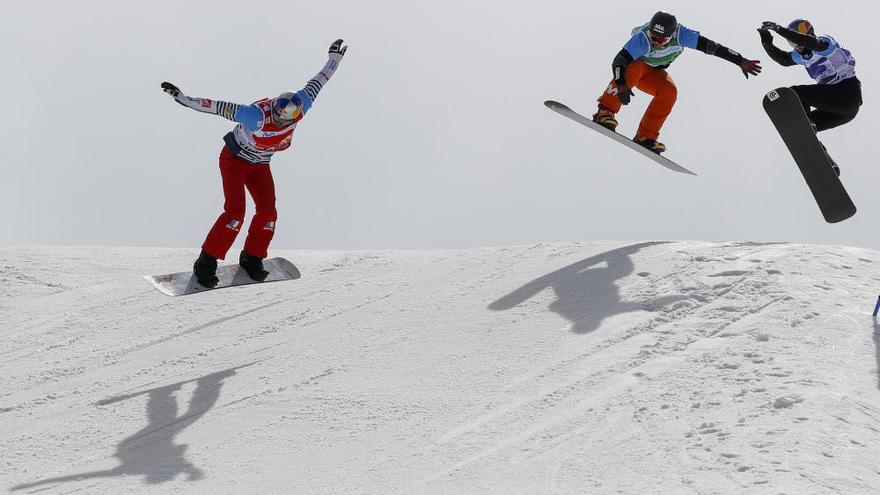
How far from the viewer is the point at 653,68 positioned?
33.3ft

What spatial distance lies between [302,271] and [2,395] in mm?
3913

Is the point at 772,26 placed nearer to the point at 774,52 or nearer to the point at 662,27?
the point at 774,52

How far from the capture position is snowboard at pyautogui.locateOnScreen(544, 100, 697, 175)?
10055mm

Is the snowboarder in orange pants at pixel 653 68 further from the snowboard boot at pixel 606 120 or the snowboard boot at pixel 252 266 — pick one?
the snowboard boot at pixel 252 266

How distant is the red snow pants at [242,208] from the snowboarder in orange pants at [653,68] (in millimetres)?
3543

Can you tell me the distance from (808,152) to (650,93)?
2.62 m

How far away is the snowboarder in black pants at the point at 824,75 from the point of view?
8.13 meters

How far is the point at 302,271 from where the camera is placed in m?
10.8

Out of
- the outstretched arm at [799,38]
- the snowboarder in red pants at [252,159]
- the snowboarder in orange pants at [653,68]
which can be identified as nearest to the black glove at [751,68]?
the snowboarder in orange pants at [653,68]

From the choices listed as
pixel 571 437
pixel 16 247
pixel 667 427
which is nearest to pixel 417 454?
pixel 571 437

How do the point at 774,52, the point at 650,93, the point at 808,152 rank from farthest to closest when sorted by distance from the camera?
the point at 650,93, the point at 774,52, the point at 808,152

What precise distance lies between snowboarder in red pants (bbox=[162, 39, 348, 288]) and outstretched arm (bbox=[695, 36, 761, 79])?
369cm

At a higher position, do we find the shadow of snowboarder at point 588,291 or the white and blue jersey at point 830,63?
the white and blue jersey at point 830,63

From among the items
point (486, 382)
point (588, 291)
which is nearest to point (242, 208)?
point (588, 291)
